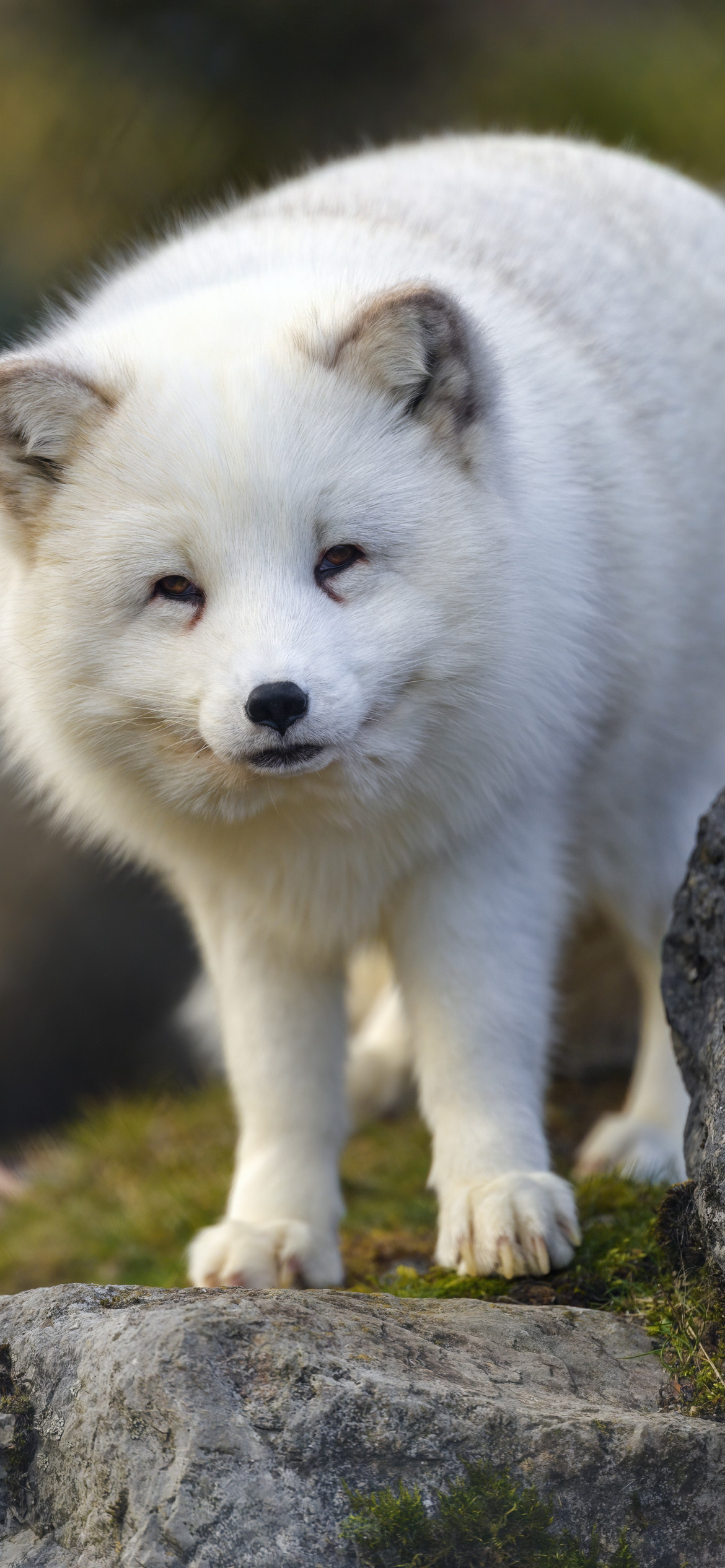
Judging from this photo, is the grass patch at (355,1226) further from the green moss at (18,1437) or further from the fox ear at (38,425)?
the fox ear at (38,425)

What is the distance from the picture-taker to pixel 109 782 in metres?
3.13

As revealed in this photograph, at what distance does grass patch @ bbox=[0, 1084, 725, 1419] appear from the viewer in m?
2.60

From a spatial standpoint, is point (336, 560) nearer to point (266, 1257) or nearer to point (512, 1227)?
point (512, 1227)

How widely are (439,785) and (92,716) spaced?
28.0 inches

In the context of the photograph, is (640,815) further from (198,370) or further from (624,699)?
(198,370)

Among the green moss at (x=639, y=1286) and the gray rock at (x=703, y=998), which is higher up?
the gray rock at (x=703, y=998)

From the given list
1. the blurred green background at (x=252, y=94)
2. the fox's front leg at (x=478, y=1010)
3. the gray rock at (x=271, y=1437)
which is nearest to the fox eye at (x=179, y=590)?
the fox's front leg at (x=478, y=1010)

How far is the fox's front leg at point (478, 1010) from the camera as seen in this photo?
10.5 ft

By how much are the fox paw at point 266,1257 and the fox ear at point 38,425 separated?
1661 millimetres

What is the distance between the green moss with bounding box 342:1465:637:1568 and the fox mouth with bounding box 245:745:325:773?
3.81 feet

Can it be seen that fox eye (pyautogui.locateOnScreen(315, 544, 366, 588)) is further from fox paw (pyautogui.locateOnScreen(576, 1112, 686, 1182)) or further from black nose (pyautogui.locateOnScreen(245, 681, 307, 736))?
fox paw (pyautogui.locateOnScreen(576, 1112, 686, 1182))

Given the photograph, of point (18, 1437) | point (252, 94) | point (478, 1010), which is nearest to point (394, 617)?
point (478, 1010)

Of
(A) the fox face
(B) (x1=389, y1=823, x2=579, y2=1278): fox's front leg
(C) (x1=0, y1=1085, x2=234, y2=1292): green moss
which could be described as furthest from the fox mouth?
(C) (x1=0, y1=1085, x2=234, y2=1292): green moss

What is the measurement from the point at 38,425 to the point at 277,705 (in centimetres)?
86
